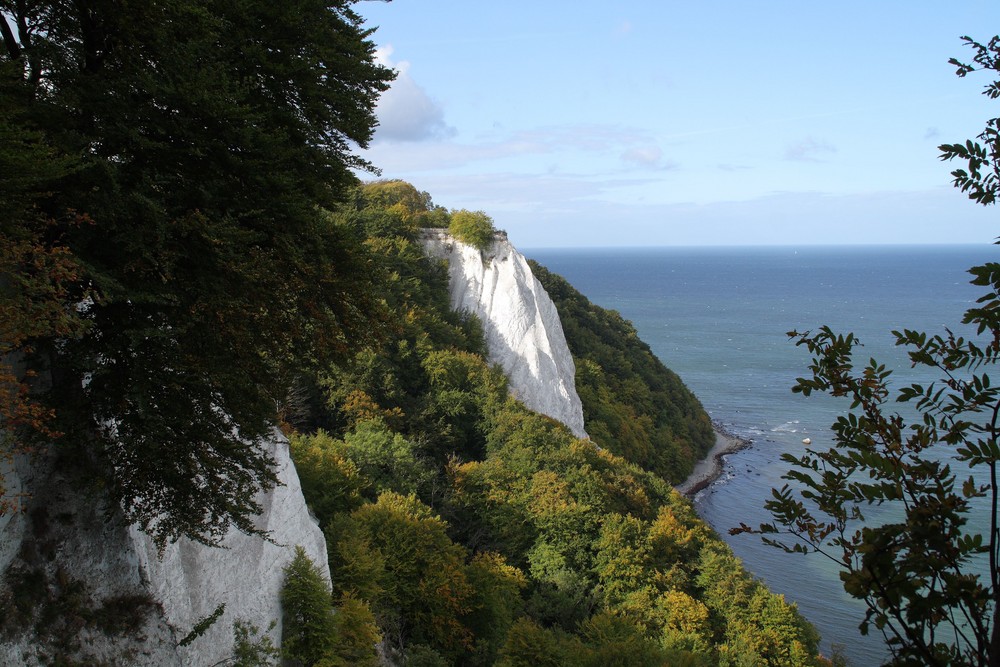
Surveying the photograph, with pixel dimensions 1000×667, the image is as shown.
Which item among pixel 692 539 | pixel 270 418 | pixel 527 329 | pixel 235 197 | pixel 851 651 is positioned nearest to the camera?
pixel 235 197

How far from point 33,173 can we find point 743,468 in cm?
5401

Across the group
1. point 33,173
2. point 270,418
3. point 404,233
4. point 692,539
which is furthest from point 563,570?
point 404,233

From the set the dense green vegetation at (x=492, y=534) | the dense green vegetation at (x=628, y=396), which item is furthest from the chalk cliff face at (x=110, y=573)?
the dense green vegetation at (x=628, y=396)

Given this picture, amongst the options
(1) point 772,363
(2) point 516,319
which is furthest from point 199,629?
(1) point 772,363

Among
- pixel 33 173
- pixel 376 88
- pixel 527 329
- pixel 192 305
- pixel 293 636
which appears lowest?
pixel 293 636

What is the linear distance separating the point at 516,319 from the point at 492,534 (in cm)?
1937

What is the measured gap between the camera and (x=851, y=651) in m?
30.5

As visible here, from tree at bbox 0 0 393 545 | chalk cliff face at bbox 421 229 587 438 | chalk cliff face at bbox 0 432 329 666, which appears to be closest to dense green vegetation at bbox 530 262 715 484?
chalk cliff face at bbox 421 229 587 438

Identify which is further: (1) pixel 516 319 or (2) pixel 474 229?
(2) pixel 474 229

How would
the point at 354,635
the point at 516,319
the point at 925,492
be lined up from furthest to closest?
Answer: 1. the point at 516,319
2. the point at 354,635
3. the point at 925,492

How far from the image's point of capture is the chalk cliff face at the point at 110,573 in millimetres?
8461

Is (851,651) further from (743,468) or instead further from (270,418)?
(270,418)

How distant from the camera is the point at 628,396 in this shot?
168ft

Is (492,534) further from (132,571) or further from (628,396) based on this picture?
(628,396)
